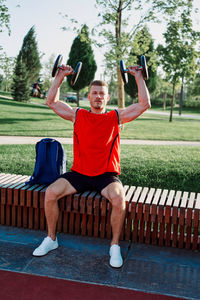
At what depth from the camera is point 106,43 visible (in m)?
15.3

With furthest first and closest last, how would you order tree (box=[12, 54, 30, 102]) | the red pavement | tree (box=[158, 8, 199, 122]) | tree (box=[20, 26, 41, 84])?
tree (box=[20, 26, 41, 84]), tree (box=[12, 54, 30, 102]), tree (box=[158, 8, 199, 122]), the red pavement

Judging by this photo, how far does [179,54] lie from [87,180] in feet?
58.7

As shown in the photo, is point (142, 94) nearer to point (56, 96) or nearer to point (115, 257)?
point (56, 96)

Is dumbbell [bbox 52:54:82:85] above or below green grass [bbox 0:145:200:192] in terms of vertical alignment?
above

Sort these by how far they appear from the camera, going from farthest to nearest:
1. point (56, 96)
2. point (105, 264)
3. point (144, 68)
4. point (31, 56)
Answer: point (31, 56), point (56, 96), point (144, 68), point (105, 264)

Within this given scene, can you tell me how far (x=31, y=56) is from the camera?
49406 mm

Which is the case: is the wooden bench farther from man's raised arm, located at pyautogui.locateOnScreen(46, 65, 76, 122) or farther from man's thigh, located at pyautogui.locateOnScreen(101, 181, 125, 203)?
man's raised arm, located at pyautogui.locateOnScreen(46, 65, 76, 122)

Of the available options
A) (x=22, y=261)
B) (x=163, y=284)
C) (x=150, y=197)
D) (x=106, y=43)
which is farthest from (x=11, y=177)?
(x=106, y=43)

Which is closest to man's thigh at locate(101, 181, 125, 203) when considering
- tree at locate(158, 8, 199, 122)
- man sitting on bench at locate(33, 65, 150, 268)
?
man sitting on bench at locate(33, 65, 150, 268)

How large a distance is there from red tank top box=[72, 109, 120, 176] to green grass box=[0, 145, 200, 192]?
86.6 inches

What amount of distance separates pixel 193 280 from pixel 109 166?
1.40 meters

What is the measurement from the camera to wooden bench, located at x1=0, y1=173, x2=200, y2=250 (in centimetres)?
369

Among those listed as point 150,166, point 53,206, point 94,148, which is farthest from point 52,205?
point 150,166

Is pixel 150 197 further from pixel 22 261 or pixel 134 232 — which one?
pixel 22 261
